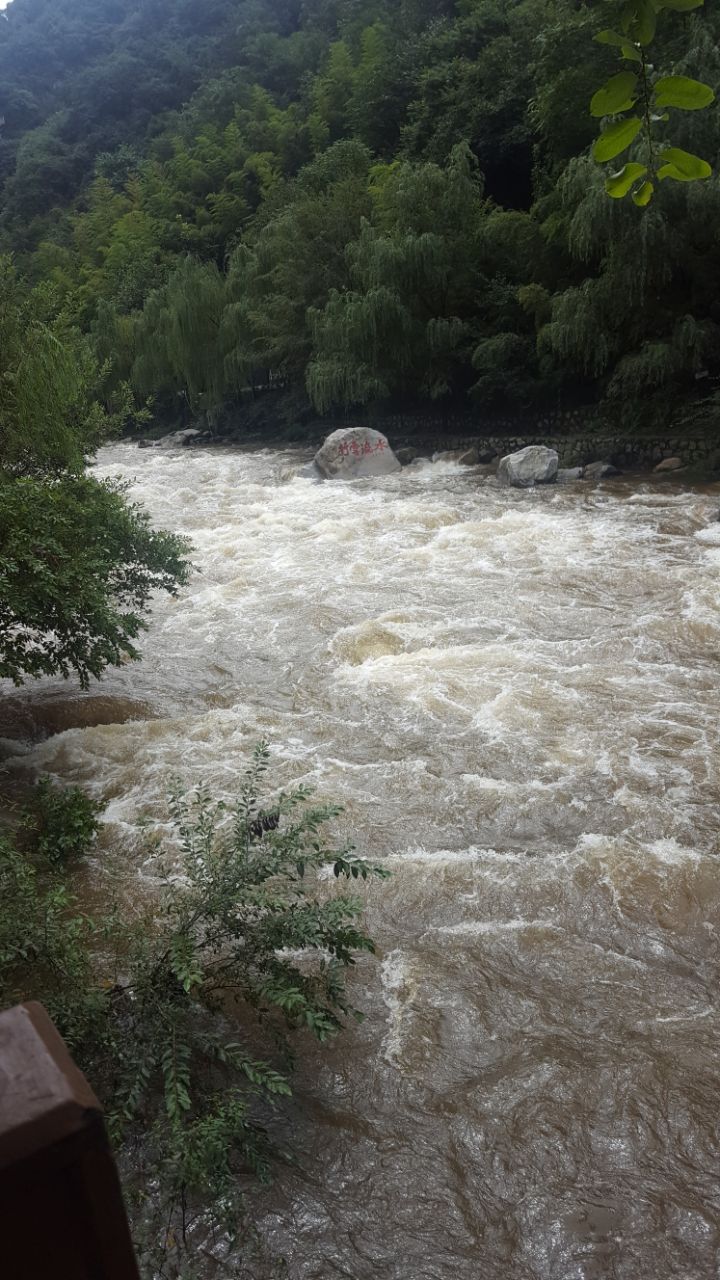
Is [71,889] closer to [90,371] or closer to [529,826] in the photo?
[529,826]

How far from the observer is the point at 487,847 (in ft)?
15.5

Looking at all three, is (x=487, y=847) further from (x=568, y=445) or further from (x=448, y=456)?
(x=448, y=456)

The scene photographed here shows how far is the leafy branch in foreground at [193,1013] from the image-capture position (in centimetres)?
251

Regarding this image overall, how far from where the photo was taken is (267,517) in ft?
45.8

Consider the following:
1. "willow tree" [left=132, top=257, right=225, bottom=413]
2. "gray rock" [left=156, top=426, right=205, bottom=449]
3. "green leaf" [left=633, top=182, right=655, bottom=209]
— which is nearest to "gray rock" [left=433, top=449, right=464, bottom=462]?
"willow tree" [left=132, top=257, right=225, bottom=413]

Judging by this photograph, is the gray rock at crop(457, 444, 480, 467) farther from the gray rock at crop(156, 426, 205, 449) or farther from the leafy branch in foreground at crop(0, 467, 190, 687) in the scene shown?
the leafy branch in foreground at crop(0, 467, 190, 687)

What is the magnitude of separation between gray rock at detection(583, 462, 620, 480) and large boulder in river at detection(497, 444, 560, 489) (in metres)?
0.63

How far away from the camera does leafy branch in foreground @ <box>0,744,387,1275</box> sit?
251 centimetres

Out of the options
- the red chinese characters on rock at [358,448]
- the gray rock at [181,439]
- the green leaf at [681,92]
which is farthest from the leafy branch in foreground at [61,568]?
the gray rock at [181,439]

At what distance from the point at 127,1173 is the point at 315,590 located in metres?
7.64

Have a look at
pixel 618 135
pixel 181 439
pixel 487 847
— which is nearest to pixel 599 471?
pixel 487 847

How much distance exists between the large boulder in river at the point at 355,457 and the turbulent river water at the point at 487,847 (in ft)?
23.1

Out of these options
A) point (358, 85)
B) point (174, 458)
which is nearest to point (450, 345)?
point (174, 458)

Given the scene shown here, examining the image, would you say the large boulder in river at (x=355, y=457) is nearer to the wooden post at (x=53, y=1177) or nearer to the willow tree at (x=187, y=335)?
the willow tree at (x=187, y=335)
